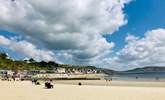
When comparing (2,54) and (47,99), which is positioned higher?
(2,54)

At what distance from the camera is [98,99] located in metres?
21.8

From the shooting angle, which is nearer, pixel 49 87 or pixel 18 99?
pixel 18 99

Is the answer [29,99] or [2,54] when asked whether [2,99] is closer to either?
[29,99]

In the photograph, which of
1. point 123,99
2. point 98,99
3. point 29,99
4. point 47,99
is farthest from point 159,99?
point 29,99

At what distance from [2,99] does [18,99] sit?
4.23 feet

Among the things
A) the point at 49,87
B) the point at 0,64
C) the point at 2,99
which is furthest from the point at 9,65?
the point at 2,99

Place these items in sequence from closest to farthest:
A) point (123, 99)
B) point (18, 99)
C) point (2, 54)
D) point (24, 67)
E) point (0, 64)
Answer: point (18, 99) < point (123, 99) < point (0, 64) < point (2, 54) < point (24, 67)

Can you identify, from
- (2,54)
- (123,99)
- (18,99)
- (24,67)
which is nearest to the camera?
(18,99)

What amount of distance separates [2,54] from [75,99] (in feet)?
553

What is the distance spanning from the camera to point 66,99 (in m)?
21.6

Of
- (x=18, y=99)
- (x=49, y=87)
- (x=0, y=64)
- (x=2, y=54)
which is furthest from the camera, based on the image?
(x=2, y=54)

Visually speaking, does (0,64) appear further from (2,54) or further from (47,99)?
(47,99)

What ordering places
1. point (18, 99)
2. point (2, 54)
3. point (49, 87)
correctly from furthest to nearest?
point (2, 54) → point (49, 87) → point (18, 99)

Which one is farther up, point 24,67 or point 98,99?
point 24,67
